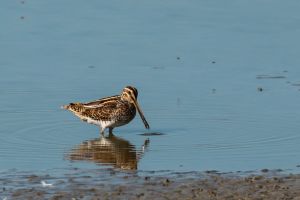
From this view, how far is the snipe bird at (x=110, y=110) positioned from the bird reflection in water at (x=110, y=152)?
0.57m

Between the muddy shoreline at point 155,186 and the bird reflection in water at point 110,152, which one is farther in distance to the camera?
the bird reflection in water at point 110,152

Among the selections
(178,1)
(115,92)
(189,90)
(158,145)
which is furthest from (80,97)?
(178,1)

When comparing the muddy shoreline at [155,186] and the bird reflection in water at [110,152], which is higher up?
the bird reflection in water at [110,152]

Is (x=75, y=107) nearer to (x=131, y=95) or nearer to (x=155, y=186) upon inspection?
(x=131, y=95)

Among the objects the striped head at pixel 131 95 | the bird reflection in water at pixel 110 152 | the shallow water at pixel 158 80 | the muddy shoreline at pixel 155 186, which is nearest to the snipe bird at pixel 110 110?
the striped head at pixel 131 95

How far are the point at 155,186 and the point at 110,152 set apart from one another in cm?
255

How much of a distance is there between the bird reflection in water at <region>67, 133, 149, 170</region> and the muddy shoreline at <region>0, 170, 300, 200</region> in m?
0.94

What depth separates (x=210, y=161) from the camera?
43.0 feet

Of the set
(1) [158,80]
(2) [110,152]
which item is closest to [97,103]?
(2) [110,152]

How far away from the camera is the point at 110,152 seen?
549 inches

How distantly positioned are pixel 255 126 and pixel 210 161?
83.1 inches

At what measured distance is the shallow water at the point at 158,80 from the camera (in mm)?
13633

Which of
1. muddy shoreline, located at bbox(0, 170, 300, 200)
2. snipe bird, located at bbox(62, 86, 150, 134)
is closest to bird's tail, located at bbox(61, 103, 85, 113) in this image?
snipe bird, located at bbox(62, 86, 150, 134)

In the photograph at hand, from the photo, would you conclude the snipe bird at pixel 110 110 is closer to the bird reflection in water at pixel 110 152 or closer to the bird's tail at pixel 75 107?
the bird's tail at pixel 75 107
